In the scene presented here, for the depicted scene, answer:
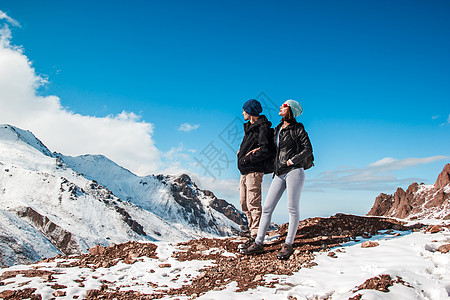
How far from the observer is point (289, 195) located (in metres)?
7.58

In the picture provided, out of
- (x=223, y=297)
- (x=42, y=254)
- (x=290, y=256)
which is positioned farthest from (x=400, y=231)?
(x=42, y=254)

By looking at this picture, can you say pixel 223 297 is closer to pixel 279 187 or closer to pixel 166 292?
pixel 166 292

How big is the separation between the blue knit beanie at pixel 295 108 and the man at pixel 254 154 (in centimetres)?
103

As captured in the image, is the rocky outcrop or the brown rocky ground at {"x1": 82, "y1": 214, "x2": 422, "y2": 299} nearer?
the brown rocky ground at {"x1": 82, "y1": 214, "x2": 422, "y2": 299}

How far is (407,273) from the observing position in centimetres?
569

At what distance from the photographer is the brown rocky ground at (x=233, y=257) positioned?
6652 mm

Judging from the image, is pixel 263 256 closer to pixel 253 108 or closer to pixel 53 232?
pixel 253 108

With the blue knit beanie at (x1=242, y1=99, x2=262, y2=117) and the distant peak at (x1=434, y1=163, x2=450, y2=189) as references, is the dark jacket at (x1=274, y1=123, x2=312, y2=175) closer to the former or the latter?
the blue knit beanie at (x1=242, y1=99, x2=262, y2=117)

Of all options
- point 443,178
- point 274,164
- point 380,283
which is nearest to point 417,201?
point 443,178

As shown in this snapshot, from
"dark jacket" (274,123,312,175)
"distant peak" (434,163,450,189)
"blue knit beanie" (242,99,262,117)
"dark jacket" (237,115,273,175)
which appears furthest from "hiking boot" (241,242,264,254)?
"distant peak" (434,163,450,189)

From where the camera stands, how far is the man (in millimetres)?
8469

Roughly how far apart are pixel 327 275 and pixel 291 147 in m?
3.01

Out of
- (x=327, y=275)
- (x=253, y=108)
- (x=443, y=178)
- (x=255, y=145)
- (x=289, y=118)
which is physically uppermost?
(x=443, y=178)

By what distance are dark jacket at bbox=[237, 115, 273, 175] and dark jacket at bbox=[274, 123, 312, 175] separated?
0.57 m
